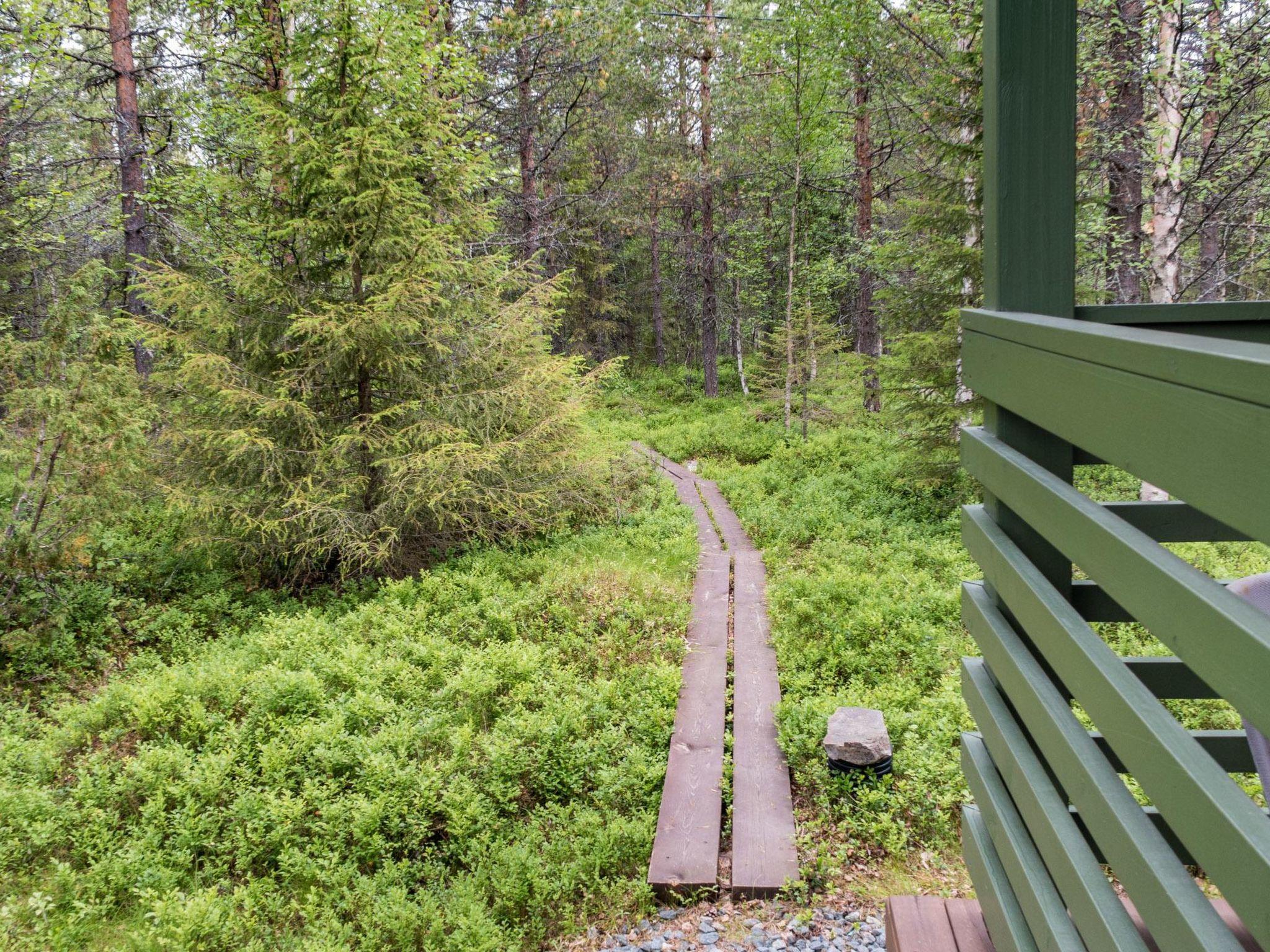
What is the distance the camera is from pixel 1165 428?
0.92m

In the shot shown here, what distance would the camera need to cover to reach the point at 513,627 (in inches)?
261

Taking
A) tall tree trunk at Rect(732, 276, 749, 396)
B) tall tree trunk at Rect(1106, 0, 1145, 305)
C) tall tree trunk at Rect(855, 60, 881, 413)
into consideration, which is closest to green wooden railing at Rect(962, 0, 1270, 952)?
tall tree trunk at Rect(1106, 0, 1145, 305)

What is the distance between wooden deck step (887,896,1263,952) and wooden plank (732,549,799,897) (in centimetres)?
153

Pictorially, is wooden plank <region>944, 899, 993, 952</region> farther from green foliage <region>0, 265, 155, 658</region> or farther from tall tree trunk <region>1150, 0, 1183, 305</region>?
tall tree trunk <region>1150, 0, 1183, 305</region>

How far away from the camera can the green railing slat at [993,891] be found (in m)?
1.69

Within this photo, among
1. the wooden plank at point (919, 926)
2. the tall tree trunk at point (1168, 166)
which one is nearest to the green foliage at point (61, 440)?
the wooden plank at point (919, 926)

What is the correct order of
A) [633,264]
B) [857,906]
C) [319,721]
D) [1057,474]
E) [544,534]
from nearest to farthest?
[1057,474], [857,906], [319,721], [544,534], [633,264]

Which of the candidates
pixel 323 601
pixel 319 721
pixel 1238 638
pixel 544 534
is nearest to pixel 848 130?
pixel 544 534

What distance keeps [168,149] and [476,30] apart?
20.8 ft

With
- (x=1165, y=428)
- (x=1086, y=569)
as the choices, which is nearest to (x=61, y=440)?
(x=1086, y=569)

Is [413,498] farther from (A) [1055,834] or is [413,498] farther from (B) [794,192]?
(B) [794,192]

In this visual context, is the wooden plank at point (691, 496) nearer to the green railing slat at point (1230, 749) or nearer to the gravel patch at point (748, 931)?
the gravel patch at point (748, 931)

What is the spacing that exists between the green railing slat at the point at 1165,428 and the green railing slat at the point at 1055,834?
2.56 ft

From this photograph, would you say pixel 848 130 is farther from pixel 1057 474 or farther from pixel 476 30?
pixel 1057 474
